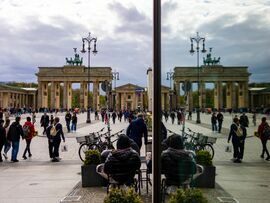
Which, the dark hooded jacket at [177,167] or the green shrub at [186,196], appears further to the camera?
the dark hooded jacket at [177,167]

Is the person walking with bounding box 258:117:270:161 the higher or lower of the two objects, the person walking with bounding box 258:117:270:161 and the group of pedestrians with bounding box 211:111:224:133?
the lower

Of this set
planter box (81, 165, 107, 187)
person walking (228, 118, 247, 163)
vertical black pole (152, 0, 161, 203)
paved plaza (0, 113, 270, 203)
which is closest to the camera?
vertical black pole (152, 0, 161, 203)

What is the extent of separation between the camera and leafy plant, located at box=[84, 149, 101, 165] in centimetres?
853

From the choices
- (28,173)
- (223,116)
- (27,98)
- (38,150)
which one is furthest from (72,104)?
(223,116)

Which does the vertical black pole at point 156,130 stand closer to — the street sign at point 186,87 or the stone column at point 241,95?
the street sign at point 186,87

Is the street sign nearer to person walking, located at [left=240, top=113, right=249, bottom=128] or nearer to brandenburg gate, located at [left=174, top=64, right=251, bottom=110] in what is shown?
brandenburg gate, located at [left=174, top=64, right=251, bottom=110]

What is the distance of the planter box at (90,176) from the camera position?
841cm

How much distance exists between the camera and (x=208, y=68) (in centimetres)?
416

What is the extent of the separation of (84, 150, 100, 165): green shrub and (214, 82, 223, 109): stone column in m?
4.70

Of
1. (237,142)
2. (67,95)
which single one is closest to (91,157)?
(237,142)

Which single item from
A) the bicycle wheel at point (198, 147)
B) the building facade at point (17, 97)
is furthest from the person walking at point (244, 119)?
the building facade at point (17, 97)

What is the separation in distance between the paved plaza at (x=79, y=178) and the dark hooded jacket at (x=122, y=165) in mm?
846

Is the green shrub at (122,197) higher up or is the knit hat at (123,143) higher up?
the knit hat at (123,143)

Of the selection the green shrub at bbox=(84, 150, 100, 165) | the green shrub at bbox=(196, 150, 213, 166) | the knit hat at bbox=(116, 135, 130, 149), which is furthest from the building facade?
the green shrub at bbox=(196, 150, 213, 166)
